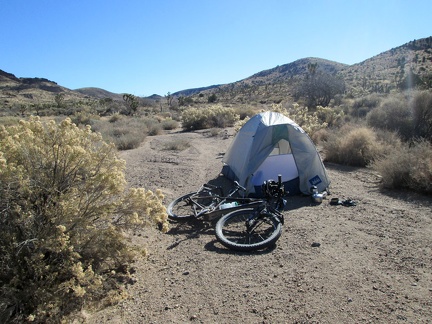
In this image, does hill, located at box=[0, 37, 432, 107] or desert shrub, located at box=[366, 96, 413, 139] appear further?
hill, located at box=[0, 37, 432, 107]

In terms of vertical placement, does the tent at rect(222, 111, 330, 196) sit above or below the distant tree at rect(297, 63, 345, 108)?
below

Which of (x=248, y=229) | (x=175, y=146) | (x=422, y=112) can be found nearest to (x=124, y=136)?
(x=175, y=146)

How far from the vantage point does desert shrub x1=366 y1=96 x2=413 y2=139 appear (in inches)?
479

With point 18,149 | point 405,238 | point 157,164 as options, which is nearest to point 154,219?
point 18,149

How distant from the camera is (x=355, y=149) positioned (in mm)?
9648

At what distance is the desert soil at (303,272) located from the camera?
10.5ft

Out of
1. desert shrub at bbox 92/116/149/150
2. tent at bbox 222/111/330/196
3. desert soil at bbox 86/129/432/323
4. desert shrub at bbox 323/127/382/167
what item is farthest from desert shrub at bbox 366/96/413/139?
desert shrub at bbox 92/116/149/150

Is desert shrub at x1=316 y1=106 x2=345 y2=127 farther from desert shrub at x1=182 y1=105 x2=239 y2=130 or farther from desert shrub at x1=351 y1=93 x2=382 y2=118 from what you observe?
desert shrub at x1=182 y1=105 x2=239 y2=130

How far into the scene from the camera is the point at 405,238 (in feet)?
15.4

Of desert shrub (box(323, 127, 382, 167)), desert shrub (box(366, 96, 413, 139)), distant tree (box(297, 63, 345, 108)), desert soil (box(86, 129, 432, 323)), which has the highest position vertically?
distant tree (box(297, 63, 345, 108))

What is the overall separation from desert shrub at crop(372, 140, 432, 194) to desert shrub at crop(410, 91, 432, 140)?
5103 mm

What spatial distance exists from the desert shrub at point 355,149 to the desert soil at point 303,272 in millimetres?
3213

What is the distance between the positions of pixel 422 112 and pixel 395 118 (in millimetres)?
929

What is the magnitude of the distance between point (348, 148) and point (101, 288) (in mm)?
8389
